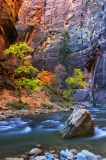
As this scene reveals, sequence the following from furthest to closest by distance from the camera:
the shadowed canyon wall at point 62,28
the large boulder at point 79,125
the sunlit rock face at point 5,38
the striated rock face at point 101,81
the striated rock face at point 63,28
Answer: the striated rock face at point 63,28, the shadowed canyon wall at point 62,28, the striated rock face at point 101,81, the sunlit rock face at point 5,38, the large boulder at point 79,125

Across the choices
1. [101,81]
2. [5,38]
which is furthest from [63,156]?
[101,81]

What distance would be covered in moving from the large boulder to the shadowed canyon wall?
97.7 feet

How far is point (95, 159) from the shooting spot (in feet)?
15.6

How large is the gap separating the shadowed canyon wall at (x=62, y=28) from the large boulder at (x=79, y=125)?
29768 mm

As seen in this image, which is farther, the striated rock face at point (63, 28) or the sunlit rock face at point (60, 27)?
the sunlit rock face at point (60, 27)

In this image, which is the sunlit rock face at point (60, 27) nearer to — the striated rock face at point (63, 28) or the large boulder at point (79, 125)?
the striated rock face at point (63, 28)

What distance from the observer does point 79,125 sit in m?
7.82

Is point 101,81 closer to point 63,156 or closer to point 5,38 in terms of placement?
point 5,38

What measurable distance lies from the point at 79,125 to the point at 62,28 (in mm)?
53255

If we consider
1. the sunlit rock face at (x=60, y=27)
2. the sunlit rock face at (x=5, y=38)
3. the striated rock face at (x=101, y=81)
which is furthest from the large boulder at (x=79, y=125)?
the sunlit rock face at (x=60, y=27)

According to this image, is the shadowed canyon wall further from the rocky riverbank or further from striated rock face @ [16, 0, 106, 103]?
the rocky riverbank

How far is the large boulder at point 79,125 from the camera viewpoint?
7.81m

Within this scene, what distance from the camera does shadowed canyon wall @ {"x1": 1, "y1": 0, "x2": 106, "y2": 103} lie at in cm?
4722

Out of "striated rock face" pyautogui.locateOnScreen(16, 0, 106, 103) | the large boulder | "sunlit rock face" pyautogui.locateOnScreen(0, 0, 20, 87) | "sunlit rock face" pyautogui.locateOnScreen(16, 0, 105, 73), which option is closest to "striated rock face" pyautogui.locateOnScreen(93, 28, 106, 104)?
"striated rock face" pyautogui.locateOnScreen(16, 0, 106, 103)
